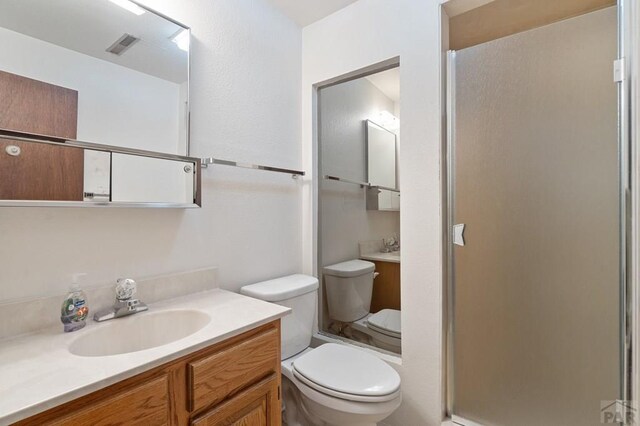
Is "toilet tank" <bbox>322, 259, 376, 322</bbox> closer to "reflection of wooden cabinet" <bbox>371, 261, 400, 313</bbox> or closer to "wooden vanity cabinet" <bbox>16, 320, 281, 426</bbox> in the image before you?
"reflection of wooden cabinet" <bbox>371, 261, 400, 313</bbox>

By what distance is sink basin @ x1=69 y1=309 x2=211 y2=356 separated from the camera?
3.23 ft

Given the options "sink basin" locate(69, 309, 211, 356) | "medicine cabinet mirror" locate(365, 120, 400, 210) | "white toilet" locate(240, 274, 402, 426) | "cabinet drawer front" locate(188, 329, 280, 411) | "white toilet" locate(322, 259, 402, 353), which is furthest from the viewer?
"medicine cabinet mirror" locate(365, 120, 400, 210)

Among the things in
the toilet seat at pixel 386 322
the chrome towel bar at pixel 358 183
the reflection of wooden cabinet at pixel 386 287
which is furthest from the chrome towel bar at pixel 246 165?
the toilet seat at pixel 386 322

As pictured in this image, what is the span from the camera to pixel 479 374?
4.65 ft

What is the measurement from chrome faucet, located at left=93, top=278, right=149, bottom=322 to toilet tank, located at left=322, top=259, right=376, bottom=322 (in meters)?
1.17

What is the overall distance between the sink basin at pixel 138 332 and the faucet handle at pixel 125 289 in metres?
0.08

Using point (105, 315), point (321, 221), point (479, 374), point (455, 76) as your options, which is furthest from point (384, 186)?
point (105, 315)

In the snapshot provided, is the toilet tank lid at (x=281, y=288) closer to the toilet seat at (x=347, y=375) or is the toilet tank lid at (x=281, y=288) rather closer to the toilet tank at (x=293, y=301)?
the toilet tank at (x=293, y=301)

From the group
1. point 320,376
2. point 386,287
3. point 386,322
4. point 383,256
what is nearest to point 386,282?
point 386,287

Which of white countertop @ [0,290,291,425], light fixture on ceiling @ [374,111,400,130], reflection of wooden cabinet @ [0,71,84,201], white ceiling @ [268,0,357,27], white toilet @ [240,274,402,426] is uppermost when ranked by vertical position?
white ceiling @ [268,0,357,27]

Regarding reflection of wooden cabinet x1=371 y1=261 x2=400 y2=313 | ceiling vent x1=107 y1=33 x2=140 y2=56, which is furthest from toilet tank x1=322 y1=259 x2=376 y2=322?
ceiling vent x1=107 y1=33 x2=140 y2=56

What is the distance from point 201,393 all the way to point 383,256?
1542mm

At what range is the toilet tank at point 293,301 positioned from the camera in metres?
1.51

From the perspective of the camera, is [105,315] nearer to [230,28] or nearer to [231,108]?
[231,108]
